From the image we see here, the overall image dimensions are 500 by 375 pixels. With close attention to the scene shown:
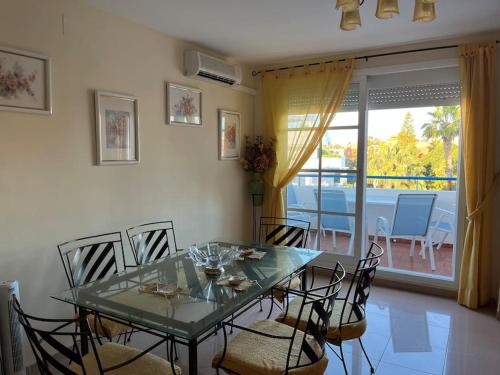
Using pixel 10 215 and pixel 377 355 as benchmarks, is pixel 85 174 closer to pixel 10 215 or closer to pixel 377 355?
pixel 10 215

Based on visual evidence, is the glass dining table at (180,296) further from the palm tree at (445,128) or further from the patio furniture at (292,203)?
the palm tree at (445,128)

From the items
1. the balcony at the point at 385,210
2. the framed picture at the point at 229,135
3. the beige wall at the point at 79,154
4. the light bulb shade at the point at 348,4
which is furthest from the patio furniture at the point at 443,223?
the light bulb shade at the point at 348,4

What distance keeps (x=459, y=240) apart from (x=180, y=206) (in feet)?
8.71

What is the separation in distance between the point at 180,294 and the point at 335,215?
2.60m

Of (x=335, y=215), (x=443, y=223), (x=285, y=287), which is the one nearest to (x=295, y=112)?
(x=335, y=215)

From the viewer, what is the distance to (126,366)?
170cm

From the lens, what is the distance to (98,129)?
8.66 feet

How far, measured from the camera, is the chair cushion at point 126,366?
1667 millimetres

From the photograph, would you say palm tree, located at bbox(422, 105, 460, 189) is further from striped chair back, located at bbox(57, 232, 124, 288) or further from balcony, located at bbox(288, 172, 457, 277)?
striped chair back, located at bbox(57, 232, 124, 288)

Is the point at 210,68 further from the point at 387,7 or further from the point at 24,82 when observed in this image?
the point at 387,7

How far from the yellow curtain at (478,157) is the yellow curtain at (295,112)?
3.60 feet

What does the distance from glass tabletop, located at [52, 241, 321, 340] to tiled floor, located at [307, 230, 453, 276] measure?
1.74 m

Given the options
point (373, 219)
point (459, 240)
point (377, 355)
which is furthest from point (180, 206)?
point (373, 219)

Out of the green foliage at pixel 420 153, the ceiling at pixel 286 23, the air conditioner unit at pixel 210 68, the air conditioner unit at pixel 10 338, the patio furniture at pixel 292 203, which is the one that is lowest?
the air conditioner unit at pixel 10 338
